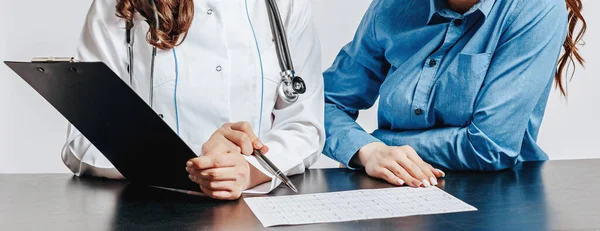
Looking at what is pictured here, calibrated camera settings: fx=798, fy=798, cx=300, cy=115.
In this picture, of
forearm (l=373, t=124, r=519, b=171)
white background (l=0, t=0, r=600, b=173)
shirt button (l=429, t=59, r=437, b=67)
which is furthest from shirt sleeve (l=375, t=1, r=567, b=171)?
white background (l=0, t=0, r=600, b=173)

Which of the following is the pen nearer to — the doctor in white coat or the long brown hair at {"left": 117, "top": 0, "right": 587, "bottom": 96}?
the doctor in white coat

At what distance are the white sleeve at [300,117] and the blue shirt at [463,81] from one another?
0.10 meters

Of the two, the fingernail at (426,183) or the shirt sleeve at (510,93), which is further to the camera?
the shirt sleeve at (510,93)

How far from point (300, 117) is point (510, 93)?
39 cm

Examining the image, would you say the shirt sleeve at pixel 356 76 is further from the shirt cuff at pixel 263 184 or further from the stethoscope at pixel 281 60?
the shirt cuff at pixel 263 184

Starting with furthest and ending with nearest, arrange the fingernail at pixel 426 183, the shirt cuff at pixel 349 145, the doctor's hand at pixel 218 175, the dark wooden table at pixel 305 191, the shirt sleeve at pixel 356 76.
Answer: the shirt sleeve at pixel 356 76 → the shirt cuff at pixel 349 145 → the fingernail at pixel 426 183 → the doctor's hand at pixel 218 175 → the dark wooden table at pixel 305 191

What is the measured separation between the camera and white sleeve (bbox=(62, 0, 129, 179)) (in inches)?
55.4

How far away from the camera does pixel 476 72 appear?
59.1 inches

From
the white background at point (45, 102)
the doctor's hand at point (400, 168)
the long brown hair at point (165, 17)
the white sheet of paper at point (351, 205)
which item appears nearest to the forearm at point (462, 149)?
the doctor's hand at point (400, 168)

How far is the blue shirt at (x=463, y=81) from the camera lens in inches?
58.4

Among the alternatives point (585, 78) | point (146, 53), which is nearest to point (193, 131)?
point (146, 53)

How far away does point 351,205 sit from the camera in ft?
3.80

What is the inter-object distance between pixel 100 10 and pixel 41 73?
332mm

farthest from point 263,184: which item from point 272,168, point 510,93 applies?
point 510,93
